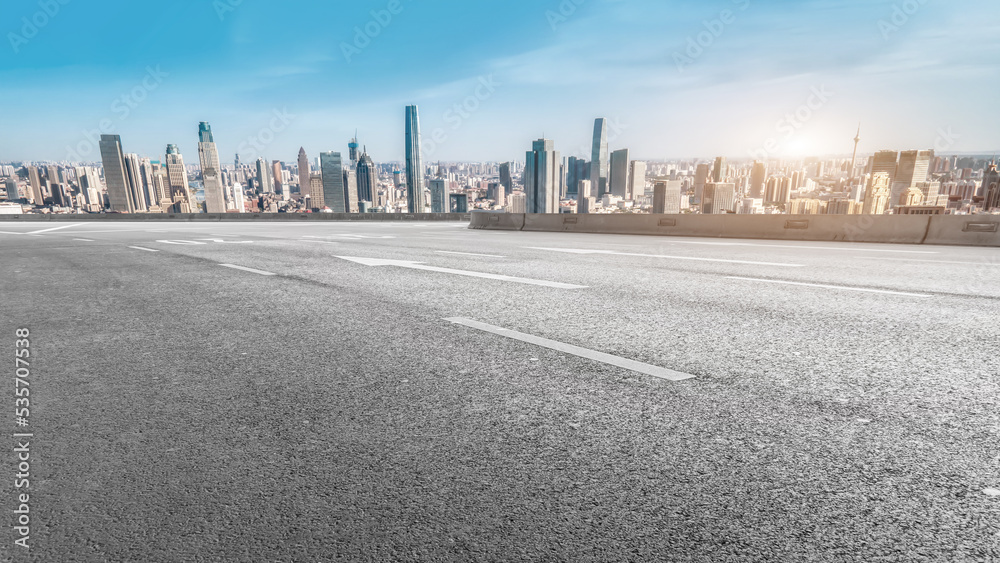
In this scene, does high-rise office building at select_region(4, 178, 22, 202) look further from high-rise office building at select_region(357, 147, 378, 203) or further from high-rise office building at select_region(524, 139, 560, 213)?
high-rise office building at select_region(524, 139, 560, 213)

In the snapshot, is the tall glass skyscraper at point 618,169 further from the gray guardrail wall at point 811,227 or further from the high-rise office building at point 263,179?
the high-rise office building at point 263,179

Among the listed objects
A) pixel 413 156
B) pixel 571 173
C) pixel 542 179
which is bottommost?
pixel 542 179

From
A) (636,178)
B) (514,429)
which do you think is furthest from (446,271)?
(636,178)

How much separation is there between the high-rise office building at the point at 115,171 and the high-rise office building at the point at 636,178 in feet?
262

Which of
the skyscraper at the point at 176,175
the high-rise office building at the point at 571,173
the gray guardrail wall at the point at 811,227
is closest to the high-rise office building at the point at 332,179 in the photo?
the skyscraper at the point at 176,175

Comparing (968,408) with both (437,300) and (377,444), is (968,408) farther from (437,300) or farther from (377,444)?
(437,300)

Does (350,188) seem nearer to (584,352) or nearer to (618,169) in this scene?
(618,169)

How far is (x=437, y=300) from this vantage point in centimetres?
541

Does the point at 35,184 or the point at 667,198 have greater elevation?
the point at 35,184

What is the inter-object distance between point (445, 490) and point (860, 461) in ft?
5.23

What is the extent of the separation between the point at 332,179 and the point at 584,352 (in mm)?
144714

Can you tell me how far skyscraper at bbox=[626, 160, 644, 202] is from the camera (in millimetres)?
98438

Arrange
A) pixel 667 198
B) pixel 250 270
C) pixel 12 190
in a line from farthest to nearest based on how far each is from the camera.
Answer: pixel 12 190 → pixel 667 198 → pixel 250 270

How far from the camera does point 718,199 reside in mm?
23047
